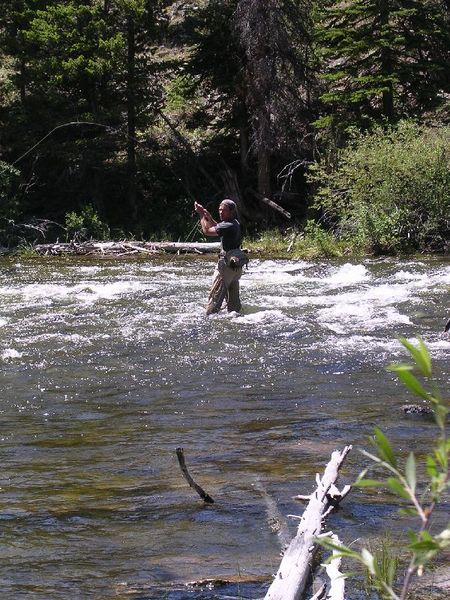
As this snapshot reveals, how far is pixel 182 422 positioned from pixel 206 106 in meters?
24.5

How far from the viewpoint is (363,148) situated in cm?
2373

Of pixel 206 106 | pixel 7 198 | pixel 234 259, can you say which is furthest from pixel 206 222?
pixel 206 106

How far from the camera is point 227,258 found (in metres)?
13.4

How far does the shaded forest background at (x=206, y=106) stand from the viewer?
26.4 m

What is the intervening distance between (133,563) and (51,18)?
83.7 ft

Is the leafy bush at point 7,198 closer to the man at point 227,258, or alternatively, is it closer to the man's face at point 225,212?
the man at point 227,258

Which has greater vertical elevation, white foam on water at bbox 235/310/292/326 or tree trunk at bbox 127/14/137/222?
tree trunk at bbox 127/14/137/222

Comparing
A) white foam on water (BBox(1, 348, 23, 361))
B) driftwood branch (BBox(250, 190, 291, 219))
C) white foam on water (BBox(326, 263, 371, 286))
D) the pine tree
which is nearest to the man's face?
white foam on water (BBox(1, 348, 23, 361))

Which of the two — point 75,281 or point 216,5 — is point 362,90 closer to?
point 216,5

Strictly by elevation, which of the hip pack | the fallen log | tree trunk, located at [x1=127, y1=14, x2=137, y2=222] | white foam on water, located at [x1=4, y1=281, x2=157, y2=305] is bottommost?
white foam on water, located at [x1=4, y1=281, x2=157, y2=305]

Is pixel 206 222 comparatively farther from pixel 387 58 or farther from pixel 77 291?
pixel 387 58

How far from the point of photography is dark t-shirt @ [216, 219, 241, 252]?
13.2 meters

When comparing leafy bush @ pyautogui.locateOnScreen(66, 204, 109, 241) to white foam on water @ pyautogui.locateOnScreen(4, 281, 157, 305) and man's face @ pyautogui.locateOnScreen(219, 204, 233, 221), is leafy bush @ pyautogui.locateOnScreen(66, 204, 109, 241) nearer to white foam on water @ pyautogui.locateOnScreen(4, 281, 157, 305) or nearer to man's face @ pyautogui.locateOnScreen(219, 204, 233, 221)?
white foam on water @ pyautogui.locateOnScreen(4, 281, 157, 305)

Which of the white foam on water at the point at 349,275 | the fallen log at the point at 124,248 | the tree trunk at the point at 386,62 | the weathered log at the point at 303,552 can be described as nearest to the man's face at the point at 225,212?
the white foam on water at the point at 349,275
